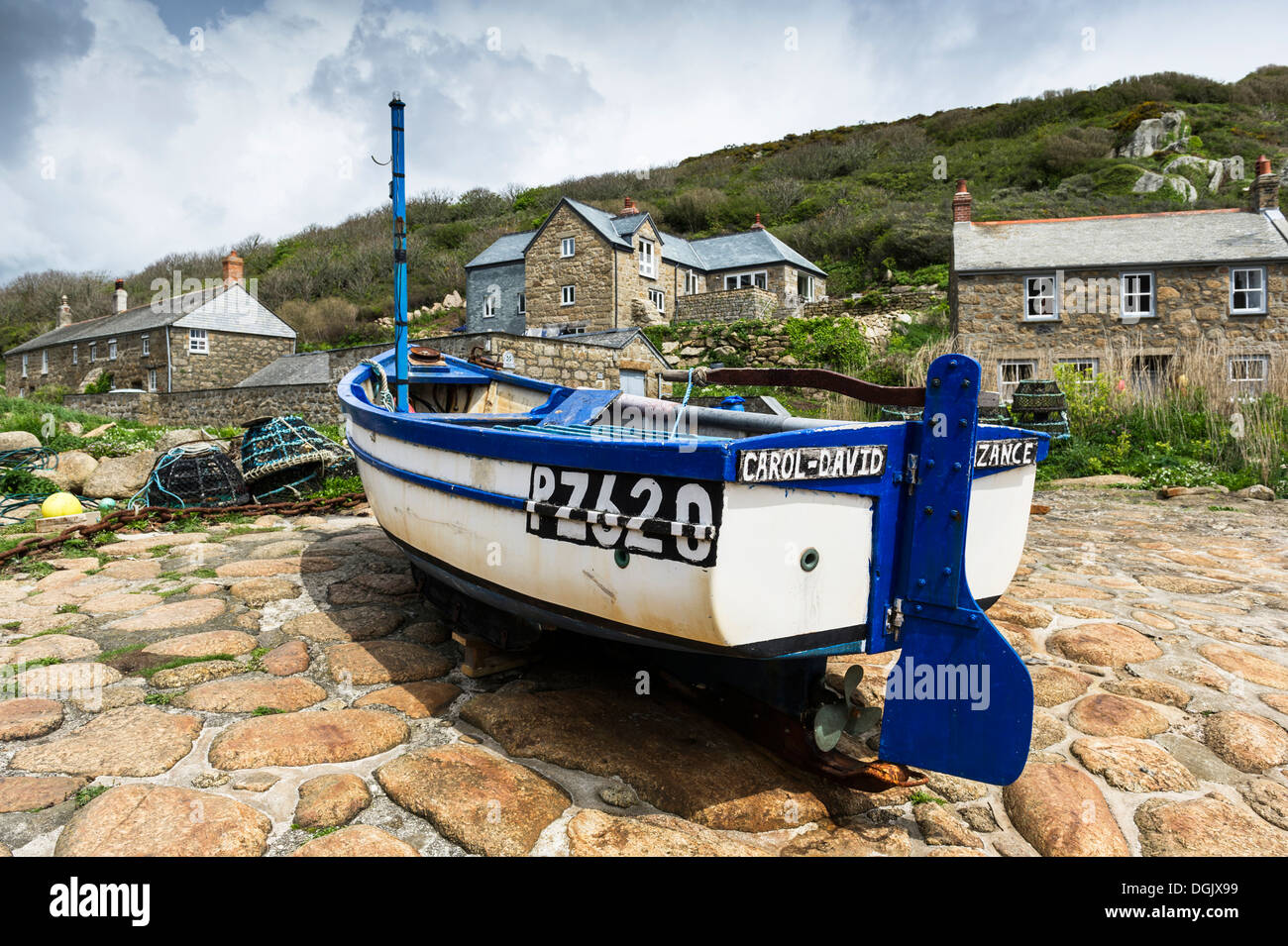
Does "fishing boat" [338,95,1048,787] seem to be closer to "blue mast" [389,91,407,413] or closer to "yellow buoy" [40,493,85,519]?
"blue mast" [389,91,407,413]

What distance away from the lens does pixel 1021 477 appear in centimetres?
304

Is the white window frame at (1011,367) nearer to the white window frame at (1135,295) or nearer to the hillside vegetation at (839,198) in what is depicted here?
the white window frame at (1135,295)

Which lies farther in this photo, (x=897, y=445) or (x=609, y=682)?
(x=609, y=682)

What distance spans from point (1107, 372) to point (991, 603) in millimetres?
10914

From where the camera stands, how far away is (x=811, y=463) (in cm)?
231

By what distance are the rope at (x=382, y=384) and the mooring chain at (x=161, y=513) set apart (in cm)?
203

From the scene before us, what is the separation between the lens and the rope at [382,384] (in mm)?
5801

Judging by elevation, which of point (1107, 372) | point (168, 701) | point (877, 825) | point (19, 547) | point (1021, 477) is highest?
point (1107, 372)

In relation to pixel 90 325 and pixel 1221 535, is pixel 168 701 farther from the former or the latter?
pixel 90 325

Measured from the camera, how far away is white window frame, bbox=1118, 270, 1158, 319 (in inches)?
744

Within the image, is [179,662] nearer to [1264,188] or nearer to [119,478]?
[119,478]

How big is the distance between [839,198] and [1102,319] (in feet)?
80.3

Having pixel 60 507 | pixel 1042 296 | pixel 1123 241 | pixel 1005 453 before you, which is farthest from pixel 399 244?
pixel 1123 241

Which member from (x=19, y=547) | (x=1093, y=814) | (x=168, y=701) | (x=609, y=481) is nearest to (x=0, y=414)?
(x=19, y=547)
